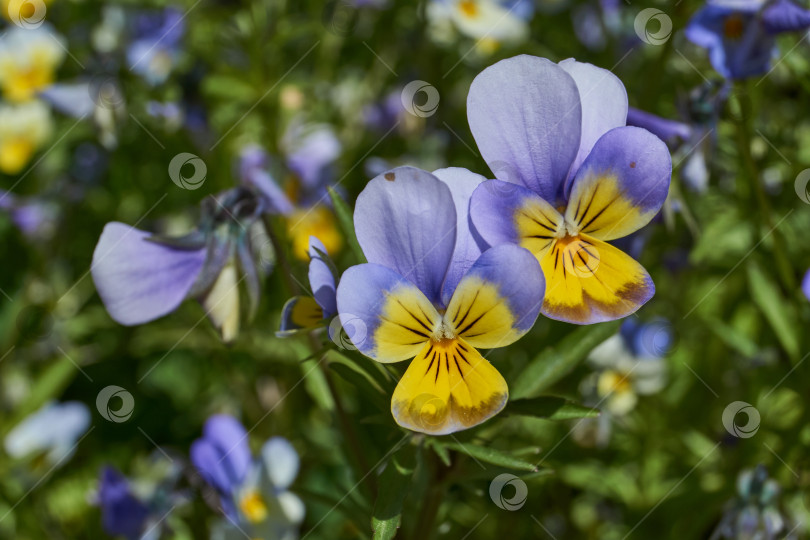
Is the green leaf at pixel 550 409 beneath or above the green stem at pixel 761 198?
beneath

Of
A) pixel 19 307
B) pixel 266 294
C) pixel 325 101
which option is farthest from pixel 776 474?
pixel 19 307

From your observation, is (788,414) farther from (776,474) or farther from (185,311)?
(185,311)

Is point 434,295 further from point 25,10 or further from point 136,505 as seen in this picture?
point 25,10

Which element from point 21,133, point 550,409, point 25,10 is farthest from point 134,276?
point 25,10

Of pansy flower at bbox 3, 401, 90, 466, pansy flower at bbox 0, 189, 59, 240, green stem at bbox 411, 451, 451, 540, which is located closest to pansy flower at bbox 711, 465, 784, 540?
green stem at bbox 411, 451, 451, 540

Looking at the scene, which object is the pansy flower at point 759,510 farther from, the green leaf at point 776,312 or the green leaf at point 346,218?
the green leaf at point 346,218

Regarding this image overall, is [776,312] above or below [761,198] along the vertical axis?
below

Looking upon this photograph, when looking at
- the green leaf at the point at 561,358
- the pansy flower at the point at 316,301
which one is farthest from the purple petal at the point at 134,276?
the green leaf at the point at 561,358
